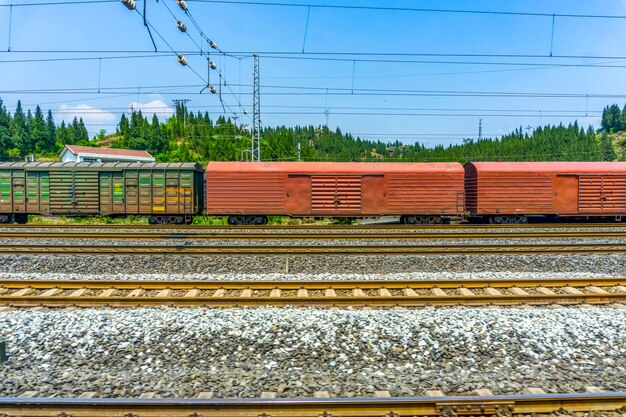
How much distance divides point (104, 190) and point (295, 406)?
2019 centimetres

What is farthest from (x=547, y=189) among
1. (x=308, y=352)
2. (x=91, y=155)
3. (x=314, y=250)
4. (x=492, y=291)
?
(x=91, y=155)

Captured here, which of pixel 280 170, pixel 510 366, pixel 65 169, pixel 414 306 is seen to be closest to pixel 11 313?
pixel 414 306

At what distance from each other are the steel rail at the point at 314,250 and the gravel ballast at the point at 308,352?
5073 mm

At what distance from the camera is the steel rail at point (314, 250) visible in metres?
12.3

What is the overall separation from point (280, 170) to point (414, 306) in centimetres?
1393

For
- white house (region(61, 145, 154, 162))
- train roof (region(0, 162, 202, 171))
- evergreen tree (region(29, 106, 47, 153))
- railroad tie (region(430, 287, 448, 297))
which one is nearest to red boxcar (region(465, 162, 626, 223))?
railroad tie (region(430, 287, 448, 297))

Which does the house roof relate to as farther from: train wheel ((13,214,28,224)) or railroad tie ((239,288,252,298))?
railroad tie ((239,288,252,298))

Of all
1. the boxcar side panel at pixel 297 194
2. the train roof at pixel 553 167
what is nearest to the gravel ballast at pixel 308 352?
the boxcar side panel at pixel 297 194

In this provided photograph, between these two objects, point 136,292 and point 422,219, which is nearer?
point 136,292

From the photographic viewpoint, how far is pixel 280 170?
824 inches

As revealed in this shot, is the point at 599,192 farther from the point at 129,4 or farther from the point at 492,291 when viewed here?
the point at 129,4

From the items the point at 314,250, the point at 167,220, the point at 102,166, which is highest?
the point at 102,166

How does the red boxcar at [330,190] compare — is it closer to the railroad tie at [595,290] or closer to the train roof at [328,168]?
the train roof at [328,168]

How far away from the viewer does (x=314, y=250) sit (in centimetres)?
1266
